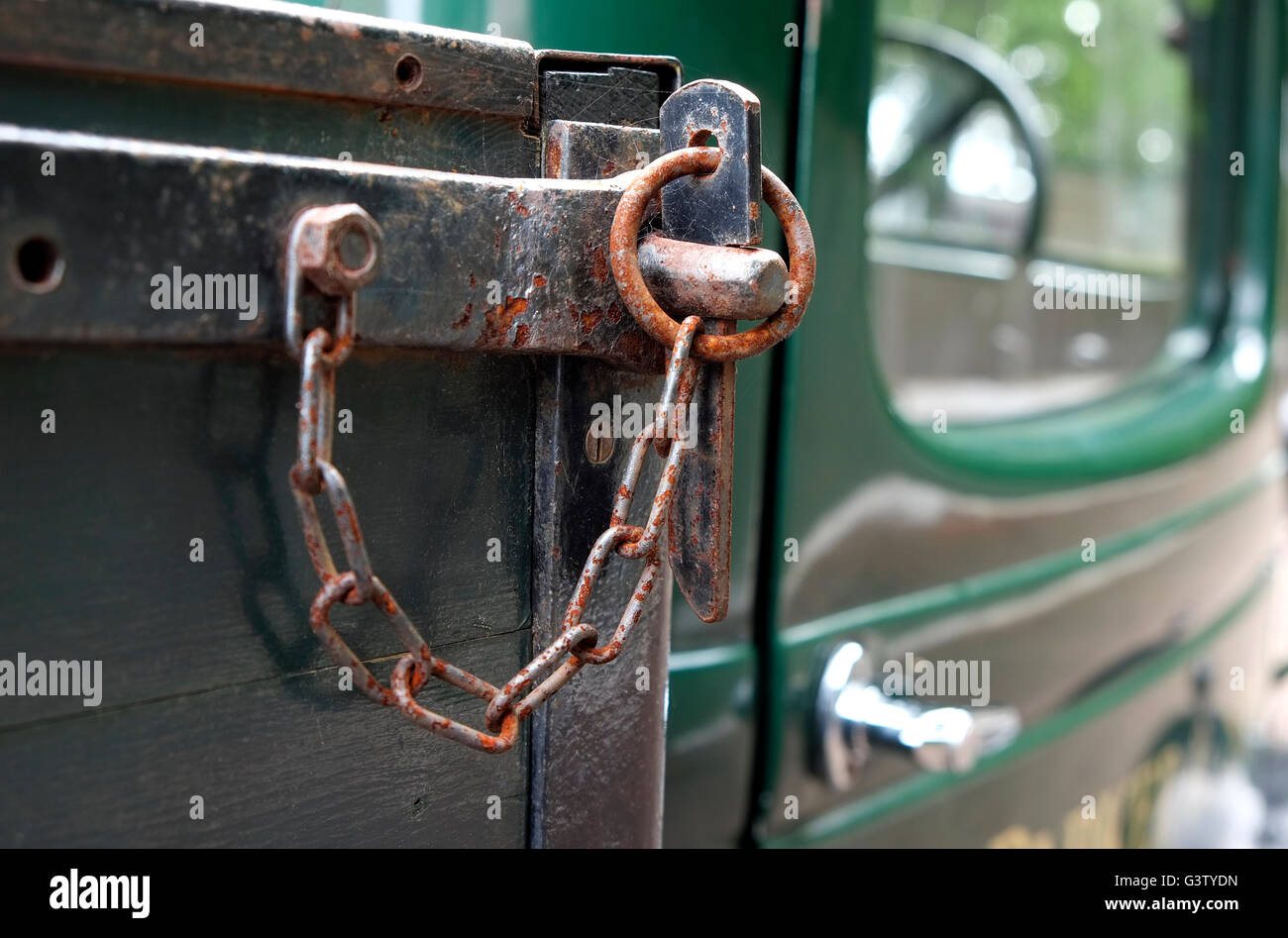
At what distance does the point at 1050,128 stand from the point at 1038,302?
78 centimetres

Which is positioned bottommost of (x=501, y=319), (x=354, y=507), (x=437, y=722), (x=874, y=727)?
(x=874, y=727)

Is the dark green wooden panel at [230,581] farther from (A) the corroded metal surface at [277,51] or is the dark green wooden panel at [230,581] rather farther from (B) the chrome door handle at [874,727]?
(B) the chrome door handle at [874,727]

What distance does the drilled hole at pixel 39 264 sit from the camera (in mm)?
550

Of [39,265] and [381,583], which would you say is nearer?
[39,265]

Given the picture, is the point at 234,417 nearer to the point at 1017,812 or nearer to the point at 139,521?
the point at 139,521

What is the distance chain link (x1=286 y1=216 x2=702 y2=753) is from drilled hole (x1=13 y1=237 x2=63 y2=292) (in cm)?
11

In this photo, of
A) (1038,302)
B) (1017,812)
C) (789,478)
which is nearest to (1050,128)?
(1038,302)

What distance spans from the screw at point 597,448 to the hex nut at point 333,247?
0.21m

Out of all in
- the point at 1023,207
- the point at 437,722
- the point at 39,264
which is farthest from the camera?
the point at 1023,207

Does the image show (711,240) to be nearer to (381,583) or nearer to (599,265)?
(599,265)

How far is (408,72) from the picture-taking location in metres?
0.70

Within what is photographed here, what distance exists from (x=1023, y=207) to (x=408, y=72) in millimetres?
2935

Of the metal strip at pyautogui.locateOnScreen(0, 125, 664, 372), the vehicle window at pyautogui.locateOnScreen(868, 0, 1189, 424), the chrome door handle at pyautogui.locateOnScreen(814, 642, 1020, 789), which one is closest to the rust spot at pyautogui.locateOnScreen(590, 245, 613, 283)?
the metal strip at pyautogui.locateOnScreen(0, 125, 664, 372)

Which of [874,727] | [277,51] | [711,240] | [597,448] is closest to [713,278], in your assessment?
[711,240]
